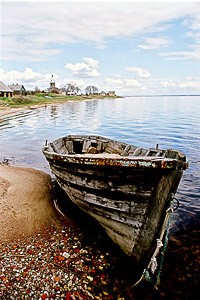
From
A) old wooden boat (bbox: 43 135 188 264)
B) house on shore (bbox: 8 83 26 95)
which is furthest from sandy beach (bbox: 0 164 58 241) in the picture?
house on shore (bbox: 8 83 26 95)

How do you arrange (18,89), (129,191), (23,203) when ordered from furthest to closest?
(18,89)
(23,203)
(129,191)

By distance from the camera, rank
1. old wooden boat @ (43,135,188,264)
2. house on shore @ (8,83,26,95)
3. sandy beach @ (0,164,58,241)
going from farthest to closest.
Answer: house on shore @ (8,83,26,95), sandy beach @ (0,164,58,241), old wooden boat @ (43,135,188,264)

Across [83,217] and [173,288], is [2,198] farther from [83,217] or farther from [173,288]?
[173,288]

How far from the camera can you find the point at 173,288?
5.31 metres

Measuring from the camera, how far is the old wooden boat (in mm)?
4695

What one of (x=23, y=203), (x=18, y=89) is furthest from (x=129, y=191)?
(x=18, y=89)

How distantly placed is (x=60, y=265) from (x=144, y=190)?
7.56 ft

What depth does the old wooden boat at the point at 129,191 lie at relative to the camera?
470cm

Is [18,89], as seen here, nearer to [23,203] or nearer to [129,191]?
[23,203]

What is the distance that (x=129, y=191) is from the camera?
5.03 metres

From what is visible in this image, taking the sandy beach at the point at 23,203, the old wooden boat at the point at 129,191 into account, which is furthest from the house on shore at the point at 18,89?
the old wooden boat at the point at 129,191

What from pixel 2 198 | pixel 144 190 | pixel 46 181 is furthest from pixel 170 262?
pixel 46 181

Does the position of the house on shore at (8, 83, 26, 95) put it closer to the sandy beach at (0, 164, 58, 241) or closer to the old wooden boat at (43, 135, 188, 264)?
the sandy beach at (0, 164, 58, 241)

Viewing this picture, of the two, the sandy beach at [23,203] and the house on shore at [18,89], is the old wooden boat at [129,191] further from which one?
the house on shore at [18,89]
